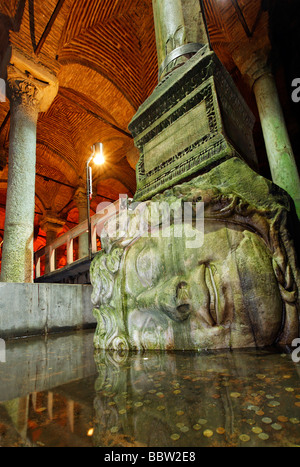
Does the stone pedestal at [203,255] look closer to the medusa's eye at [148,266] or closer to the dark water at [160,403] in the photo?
the medusa's eye at [148,266]

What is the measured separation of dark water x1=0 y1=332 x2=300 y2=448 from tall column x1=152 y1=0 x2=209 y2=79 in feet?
8.68

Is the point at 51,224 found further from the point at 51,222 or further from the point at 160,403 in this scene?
the point at 160,403

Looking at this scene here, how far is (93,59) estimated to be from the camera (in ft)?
26.3

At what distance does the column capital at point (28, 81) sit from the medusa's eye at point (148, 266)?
5157mm

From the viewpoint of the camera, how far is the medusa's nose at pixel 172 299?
4.24 feet

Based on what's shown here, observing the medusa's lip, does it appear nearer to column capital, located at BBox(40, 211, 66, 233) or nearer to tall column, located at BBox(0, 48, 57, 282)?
tall column, located at BBox(0, 48, 57, 282)

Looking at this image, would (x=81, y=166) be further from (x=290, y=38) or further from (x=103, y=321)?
(x=103, y=321)

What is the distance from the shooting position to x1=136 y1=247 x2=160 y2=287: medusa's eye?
59.7 inches

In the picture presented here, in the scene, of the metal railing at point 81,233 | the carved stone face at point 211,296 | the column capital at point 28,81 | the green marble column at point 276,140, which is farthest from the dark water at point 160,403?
the column capital at point 28,81

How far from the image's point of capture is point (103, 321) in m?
1.68

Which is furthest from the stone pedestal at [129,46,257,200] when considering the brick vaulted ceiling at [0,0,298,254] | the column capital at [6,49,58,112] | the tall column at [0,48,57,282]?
the brick vaulted ceiling at [0,0,298,254]

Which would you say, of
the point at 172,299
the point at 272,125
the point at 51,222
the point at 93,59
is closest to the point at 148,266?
the point at 172,299
